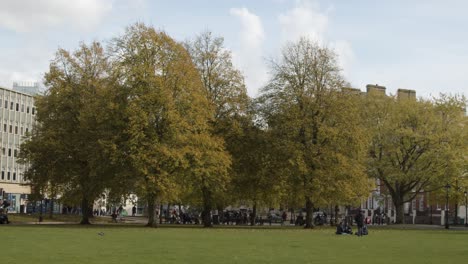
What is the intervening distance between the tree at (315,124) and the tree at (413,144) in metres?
12.0

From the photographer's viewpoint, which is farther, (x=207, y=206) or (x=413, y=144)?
(x=413, y=144)

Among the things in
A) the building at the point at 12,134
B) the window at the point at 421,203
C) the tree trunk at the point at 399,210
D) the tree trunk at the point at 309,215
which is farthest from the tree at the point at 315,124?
the building at the point at 12,134

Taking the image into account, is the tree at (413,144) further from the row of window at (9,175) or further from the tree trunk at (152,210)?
the row of window at (9,175)

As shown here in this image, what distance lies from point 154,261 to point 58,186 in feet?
167

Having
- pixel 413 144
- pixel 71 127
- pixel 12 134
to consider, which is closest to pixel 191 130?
pixel 71 127

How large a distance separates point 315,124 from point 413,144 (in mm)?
18755

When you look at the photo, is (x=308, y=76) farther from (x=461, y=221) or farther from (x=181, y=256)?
(x=181, y=256)

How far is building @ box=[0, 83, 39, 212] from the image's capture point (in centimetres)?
12281

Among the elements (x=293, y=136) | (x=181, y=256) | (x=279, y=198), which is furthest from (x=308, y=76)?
(x=181, y=256)

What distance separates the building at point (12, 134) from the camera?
123 m

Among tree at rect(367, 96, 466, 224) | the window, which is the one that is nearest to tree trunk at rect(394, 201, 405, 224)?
tree at rect(367, 96, 466, 224)

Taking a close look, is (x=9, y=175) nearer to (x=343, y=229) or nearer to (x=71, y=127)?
(x=71, y=127)

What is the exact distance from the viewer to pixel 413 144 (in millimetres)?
82000

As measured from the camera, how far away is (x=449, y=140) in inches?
3199
